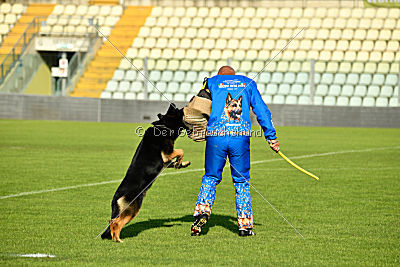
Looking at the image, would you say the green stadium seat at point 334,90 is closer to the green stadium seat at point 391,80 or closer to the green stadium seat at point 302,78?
the green stadium seat at point 302,78

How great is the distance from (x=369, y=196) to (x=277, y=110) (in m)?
18.7

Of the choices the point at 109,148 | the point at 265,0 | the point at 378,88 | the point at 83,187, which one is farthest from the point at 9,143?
the point at 265,0

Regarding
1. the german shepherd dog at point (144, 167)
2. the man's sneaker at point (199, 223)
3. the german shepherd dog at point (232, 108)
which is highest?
the german shepherd dog at point (232, 108)

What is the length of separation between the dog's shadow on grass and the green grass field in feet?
0.04

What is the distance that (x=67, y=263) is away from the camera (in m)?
5.99

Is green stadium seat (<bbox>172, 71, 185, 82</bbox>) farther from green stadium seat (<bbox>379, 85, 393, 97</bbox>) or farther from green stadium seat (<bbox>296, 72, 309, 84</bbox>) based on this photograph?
green stadium seat (<bbox>379, 85, 393, 97</bbox>)

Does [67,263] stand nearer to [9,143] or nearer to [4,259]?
[4,259]

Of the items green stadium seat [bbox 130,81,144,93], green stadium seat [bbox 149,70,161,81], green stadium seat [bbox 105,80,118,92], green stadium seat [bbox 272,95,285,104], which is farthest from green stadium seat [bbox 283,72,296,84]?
green stadium seat [bbox 105,80,118,92]

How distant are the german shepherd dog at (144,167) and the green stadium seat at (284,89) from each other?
78.7 ft

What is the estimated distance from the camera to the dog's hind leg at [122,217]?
22.3 ft

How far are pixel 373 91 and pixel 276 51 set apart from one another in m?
5.30

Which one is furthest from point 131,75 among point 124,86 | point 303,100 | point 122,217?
point 122,217

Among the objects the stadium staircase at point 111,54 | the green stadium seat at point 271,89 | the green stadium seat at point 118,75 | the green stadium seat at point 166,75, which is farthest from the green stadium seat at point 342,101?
the stadium staircase at point 111,54

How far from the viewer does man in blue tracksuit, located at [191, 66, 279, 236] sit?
284 inches
